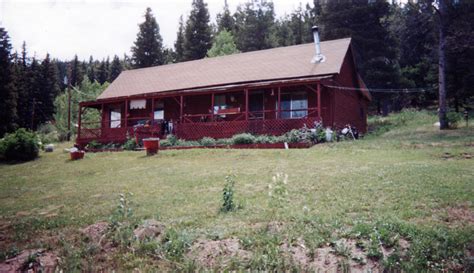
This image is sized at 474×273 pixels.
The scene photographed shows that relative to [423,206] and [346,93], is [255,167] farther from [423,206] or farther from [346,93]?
[346,93]

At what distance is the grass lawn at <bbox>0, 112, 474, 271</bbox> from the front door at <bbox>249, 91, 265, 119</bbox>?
7.84 m

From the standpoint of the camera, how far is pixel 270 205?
6887mm

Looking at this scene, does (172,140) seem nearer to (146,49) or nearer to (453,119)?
(453,119)

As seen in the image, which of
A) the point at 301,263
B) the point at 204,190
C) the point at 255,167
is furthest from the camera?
the point at 255,167

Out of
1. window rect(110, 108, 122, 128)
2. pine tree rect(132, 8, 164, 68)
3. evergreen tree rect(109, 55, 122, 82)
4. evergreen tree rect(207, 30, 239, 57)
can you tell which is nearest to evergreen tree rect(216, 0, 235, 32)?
pine tree rect(132, 8, 164, 68)

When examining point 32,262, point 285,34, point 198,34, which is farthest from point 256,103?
point 285,34

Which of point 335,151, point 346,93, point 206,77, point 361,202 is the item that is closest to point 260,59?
point 206,77

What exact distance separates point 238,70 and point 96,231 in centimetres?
1855

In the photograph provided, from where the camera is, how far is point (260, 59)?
24609 mm

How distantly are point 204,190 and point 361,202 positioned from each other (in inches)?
146

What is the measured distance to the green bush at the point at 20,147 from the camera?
60.5 ft

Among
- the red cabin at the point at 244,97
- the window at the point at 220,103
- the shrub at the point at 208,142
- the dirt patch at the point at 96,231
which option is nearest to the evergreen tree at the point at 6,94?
the red cabin at the point at 244,97

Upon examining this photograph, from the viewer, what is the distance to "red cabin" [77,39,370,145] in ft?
64.0

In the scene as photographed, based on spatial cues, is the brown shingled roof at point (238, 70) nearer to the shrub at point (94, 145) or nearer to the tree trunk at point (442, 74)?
the shrub at point (94, 145)
